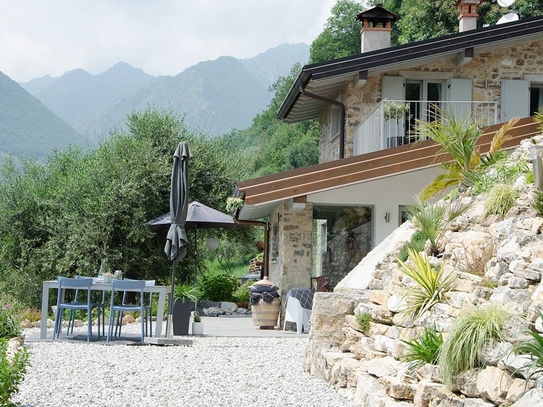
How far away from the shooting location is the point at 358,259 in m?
14.7

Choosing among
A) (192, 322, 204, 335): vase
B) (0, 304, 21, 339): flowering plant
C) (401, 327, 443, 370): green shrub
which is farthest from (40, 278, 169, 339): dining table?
(401, 327, 443, 370): green shrub

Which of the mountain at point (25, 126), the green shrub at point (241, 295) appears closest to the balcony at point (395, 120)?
the green shrub at point (241, 295)

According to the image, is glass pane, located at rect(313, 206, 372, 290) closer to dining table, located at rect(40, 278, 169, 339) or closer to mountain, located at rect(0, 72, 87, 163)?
dining table, located at rect(40, 278, 169, 339)

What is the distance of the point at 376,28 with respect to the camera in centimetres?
1883

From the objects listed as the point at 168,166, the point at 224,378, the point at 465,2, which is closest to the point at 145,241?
the point at 168,166

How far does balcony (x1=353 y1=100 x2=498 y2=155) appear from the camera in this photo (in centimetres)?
1507

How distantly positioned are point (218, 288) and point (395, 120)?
25.9 ft

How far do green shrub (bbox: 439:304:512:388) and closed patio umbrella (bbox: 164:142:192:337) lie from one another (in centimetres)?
646

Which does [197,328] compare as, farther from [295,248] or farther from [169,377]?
[169,377]

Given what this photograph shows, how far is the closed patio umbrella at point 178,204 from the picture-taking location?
38.1ft

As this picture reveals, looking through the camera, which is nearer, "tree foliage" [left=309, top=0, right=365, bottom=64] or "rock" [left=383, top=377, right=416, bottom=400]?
"rock" [left=383, top=377, right=416, bottom=400]

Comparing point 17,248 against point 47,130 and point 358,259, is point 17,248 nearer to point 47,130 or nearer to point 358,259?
point 358,259

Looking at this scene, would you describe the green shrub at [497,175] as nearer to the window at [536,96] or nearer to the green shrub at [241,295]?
the window at [536,96]

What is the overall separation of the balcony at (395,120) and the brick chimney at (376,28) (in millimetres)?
3010
